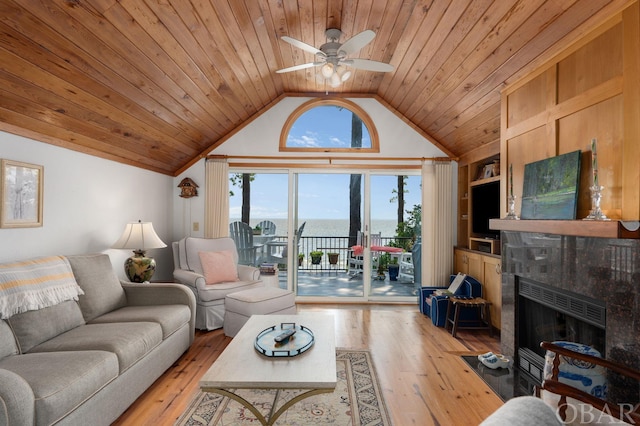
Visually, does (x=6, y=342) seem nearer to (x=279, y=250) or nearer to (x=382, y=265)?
(x=279, y=250)

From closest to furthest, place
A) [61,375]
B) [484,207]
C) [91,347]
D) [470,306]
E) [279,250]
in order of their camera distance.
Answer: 1. [61,375]
2. [91,347]
3. [470,306]
4. [484,207]
5. [279,250]

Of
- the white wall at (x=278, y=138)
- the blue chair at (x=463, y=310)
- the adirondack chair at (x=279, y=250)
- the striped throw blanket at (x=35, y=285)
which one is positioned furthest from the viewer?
the adirondack chair at (x=279, y=250)

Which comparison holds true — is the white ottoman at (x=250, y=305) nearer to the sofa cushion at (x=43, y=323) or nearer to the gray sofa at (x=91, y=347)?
the gray sofa at (x=91, y=347)

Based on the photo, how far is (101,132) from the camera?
10.3 ft

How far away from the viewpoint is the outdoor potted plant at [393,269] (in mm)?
5129

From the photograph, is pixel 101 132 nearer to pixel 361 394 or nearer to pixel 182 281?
pixel 182 281

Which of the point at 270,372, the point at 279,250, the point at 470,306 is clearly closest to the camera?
the point at 270,372

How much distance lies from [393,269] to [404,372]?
7.99 ft

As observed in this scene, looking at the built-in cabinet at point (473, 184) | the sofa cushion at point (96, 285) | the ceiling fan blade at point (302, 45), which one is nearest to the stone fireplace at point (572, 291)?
the built-in cabinet at point (473, 184)

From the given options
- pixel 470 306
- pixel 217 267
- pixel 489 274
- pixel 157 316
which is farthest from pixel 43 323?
pixel 489 274

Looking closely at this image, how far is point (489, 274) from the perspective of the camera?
3.94 metres

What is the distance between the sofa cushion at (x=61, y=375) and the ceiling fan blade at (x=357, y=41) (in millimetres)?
2668

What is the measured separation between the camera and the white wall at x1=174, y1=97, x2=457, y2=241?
495cm

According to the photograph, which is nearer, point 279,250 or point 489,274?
point 489,274
